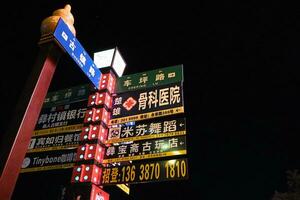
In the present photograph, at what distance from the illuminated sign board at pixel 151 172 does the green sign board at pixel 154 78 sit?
3.33 metres

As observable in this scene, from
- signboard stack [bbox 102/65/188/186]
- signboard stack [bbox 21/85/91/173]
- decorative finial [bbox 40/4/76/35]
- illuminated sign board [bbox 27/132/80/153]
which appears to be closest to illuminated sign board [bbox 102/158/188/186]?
signboard stack [bbox 102/65/188/186]

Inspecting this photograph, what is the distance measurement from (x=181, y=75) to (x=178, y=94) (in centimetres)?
98

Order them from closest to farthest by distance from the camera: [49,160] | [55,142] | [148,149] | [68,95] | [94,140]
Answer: [148,149], [94,140], [49,160], [55,142], [68,95]

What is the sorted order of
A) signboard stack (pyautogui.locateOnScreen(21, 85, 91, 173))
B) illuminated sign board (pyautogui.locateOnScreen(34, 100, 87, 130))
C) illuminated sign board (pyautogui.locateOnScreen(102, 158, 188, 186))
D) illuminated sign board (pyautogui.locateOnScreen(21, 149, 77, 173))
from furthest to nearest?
illuminated sign board (pyautogui.locateOnScreen(34, 100, 87, 130)), signboard stack (pyautogui.locateOnScreen(21, 85, 91, 173)), illuminated sign board (pyautogui.locateOnScreen(21, 149, 77, 173)), illuminated sign board (pyautogui.locateOnScreen(102, 158, 188, 186))

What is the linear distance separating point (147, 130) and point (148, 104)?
1048 millimetres

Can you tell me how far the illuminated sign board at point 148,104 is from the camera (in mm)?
10875

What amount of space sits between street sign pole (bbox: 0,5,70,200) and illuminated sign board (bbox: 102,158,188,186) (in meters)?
4.06

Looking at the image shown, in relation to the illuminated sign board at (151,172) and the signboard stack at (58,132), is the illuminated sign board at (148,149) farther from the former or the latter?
the signboard stack at (58,132)

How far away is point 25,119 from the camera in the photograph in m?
6.41

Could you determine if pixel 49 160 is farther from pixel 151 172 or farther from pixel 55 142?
pixel 151 172

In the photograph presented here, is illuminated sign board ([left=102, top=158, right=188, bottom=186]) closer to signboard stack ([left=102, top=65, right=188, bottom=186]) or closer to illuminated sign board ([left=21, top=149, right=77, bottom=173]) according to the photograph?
signboard stack ([left=102, top=65, right=188, bottom=186])

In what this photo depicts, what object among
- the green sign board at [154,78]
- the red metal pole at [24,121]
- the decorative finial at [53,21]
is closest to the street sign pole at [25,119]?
the red metal pole at [24,121]

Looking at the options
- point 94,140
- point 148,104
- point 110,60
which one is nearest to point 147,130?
point 148,104

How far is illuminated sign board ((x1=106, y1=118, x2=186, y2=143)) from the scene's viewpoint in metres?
10.4
